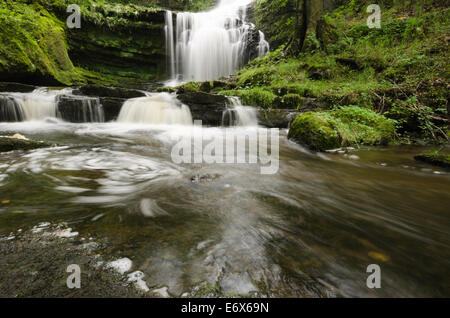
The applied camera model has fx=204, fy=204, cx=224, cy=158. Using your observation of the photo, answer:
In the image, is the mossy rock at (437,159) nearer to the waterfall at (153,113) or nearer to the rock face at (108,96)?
the waterfall at (153,113)

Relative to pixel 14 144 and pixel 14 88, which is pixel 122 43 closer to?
pixel 14 88

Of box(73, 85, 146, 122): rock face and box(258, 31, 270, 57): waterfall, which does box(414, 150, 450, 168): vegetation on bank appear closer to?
box(73, 85, 146, 122): rock face

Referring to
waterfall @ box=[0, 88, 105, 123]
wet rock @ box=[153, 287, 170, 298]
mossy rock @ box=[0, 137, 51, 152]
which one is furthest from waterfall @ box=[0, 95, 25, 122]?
wet rock @ box=[153, 287, 170, 298]

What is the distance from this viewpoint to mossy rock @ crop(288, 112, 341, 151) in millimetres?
4453

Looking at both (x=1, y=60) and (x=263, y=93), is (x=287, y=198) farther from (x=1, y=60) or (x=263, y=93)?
(x=1, y=60)

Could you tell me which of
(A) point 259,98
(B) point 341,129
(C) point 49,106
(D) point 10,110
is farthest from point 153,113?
(B) point 341,129

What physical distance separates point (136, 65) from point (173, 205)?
53.6 feet

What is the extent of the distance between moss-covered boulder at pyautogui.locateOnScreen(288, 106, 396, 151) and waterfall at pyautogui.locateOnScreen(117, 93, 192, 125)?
424 centimetres

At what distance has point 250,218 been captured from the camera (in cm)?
163

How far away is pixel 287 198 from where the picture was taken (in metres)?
2.12

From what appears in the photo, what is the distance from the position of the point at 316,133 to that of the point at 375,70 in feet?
18.0

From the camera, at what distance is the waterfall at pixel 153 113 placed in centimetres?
762

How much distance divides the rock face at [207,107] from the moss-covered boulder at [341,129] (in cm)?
319
